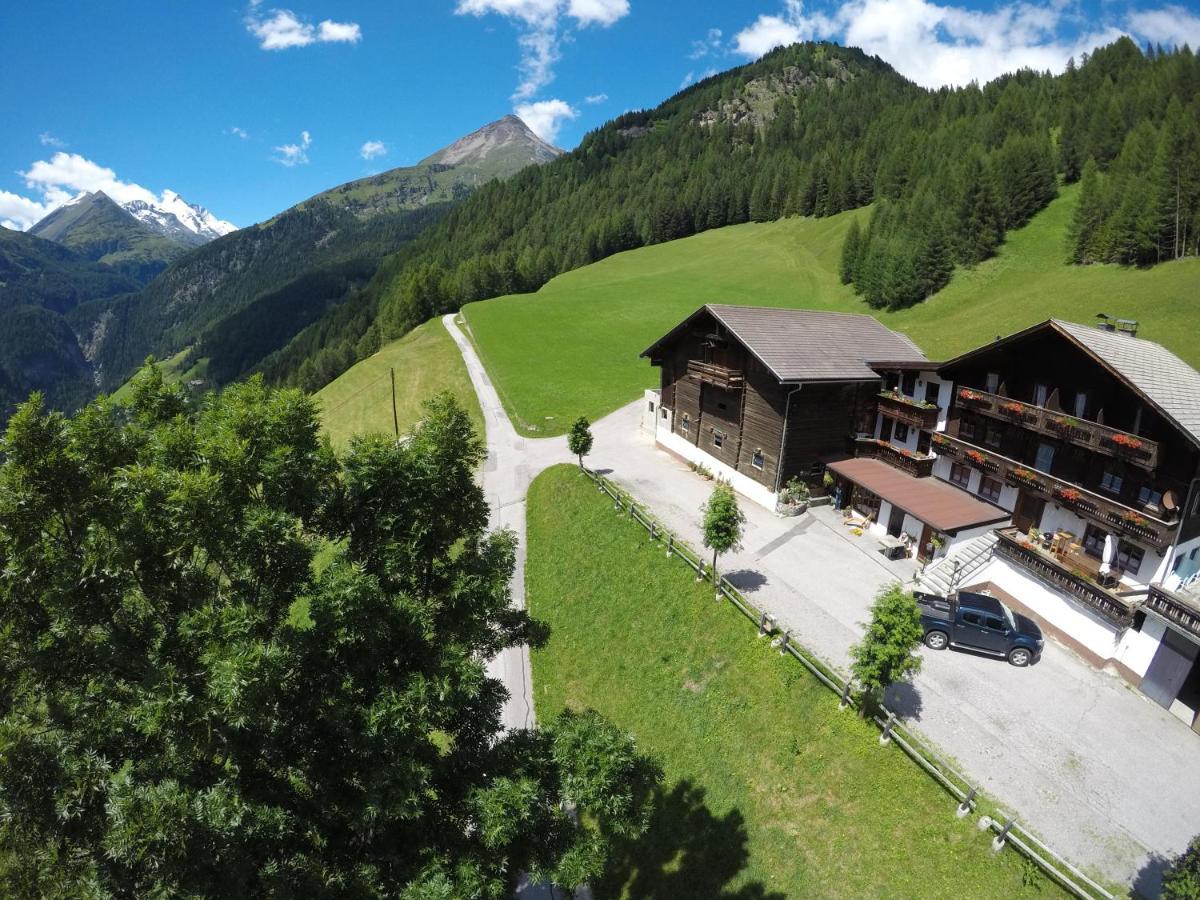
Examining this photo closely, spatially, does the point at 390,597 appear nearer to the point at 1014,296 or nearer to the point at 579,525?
the point at 579,525

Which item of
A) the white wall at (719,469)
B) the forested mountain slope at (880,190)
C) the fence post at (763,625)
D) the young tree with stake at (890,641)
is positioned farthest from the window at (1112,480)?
the forested mountain slope at (880,190)

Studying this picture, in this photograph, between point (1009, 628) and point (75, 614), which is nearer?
point (75, 614)

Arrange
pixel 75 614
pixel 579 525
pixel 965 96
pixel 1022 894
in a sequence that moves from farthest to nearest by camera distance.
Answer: pixel 965 96, pixel 579 525, pixel 1022 894, pixel 75 614

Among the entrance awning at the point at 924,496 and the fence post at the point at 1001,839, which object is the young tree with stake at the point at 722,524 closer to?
the entrance awning at the point at 924,496

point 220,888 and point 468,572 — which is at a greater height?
point 468,572

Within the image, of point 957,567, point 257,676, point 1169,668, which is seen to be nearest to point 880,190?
point 957,567

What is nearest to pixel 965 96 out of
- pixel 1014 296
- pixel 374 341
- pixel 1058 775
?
pixel 1014 296

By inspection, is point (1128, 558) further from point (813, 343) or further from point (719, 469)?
point (719, 469)
